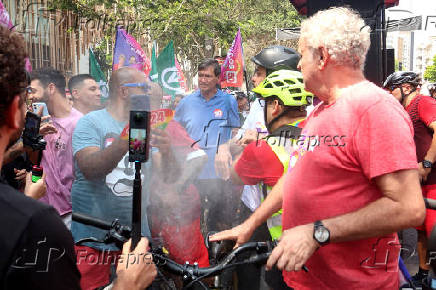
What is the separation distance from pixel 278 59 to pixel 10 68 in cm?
317

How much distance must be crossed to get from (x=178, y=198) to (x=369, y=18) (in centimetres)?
348

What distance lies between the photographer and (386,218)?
5.57ft

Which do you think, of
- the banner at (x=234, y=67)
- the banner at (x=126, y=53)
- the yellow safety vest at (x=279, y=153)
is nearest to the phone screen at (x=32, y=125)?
the yellow safety vest at (x=279, y=153)

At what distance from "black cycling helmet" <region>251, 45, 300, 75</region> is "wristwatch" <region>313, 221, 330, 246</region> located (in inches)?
97.2

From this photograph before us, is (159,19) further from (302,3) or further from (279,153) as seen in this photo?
(279,153)

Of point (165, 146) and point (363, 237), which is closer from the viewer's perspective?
point (363, 237)

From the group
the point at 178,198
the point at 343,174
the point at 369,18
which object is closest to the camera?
the point at 343,174

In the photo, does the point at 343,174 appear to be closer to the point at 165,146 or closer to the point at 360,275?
the point at 360,275

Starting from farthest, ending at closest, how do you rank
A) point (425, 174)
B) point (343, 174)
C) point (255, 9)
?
point (255, 9)
point (425, 174)
point (343, 174)

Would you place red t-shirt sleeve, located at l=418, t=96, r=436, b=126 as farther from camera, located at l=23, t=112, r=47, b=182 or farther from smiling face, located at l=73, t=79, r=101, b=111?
camera, located at l=23, t=112, r=47, b=182

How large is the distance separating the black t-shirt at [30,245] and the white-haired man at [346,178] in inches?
33.5

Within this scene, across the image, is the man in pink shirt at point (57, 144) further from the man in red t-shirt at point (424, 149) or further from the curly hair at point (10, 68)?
the man in red t-shirt at point (424, 149)

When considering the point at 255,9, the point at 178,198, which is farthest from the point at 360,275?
the point at 255,9

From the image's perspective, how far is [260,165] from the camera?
2760 mm
